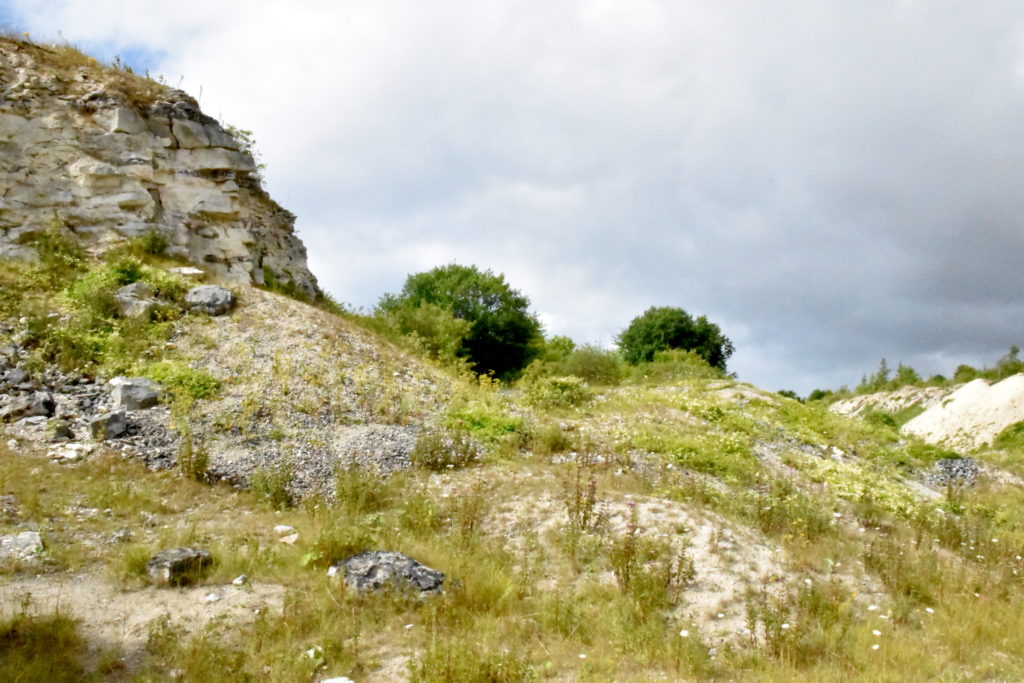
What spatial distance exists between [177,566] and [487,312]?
85.5 feet

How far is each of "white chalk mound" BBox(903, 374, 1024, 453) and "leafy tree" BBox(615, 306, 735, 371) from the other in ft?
61.4

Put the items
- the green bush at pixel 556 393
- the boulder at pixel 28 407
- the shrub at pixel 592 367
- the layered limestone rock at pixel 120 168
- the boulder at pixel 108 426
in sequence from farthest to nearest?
the shrub at pixel 592 367 < the layered limestone rock at pixel 120 168 < the green bush at pixel 556 393 < the boulder at pixel 28 407 < the boulder at pixel 108 426

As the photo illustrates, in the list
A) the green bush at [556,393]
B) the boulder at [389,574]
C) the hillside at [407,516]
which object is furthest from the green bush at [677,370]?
the boulder at [389,574]

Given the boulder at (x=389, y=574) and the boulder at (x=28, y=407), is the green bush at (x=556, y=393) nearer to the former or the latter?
the boulder at (x=389, y=574)

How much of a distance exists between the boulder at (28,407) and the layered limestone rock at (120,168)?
611cm

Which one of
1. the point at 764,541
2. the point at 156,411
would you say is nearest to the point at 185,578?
the point at 156,411

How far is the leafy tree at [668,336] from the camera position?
44.8m

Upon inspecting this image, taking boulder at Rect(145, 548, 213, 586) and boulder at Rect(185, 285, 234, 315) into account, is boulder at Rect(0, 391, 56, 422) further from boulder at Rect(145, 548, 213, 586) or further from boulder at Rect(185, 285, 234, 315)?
boulder at Rect(145, 548, 213, 586)

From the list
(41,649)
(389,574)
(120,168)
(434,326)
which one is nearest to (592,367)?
(434,326)

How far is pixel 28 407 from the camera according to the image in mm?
10367

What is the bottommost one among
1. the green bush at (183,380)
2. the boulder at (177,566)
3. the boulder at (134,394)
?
the boulder at (177,566)

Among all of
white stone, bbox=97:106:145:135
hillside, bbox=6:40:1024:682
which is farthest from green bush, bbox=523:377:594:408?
white stone, bbox=97:106:145:135

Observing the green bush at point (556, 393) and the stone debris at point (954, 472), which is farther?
the green bush at point (556, 393)

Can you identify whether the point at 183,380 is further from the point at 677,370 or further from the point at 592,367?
the point at 677,370
